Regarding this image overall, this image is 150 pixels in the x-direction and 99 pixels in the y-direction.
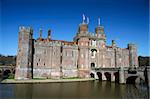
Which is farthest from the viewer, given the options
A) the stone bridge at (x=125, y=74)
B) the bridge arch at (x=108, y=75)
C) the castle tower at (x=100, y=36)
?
the castle tower at (x=100, y=36)

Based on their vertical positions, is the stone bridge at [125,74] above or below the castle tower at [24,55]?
below

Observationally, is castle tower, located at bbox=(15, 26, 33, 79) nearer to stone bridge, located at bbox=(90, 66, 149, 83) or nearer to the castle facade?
the castle facade

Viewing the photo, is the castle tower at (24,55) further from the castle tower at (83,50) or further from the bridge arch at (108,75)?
the bridge arch at (108,75)

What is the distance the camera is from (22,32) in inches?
1554

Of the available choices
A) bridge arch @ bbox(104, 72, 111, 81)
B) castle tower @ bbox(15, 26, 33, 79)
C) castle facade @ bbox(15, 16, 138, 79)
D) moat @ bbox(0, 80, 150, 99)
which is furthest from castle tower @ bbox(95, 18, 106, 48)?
moat @ bbox(0, 80, 150, 99)

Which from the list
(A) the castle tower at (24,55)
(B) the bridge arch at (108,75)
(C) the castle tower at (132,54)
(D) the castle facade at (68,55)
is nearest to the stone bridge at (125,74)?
(B) the bridge arch at (108,75)

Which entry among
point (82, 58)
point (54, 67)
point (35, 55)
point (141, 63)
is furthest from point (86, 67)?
point (141, 63)

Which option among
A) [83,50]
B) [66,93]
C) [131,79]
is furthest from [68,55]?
[66,93]

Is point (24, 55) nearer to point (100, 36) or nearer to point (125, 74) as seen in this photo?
point (125, 74)

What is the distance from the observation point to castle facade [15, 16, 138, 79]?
39250 mm

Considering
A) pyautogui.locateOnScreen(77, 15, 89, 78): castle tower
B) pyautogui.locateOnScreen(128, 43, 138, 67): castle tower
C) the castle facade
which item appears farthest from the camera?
pyautogui.locateOnScreen(128, 43, 138, 67): castle tower

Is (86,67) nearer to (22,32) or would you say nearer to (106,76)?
(106,76)

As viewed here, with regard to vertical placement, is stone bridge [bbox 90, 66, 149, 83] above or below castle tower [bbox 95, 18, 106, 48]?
below

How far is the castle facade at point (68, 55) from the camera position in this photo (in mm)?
39250
